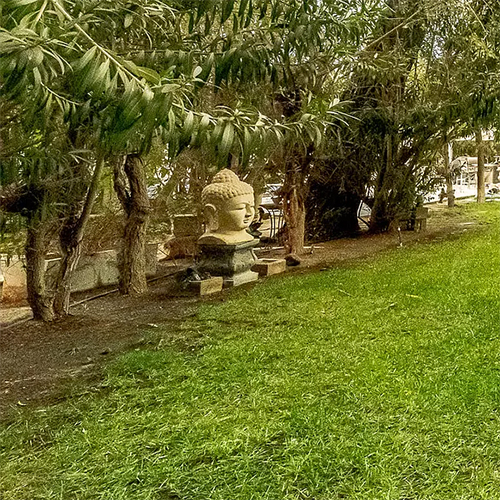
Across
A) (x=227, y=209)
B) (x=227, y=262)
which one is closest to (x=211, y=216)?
(x=227, y=209)

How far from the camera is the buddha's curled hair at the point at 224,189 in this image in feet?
14.4

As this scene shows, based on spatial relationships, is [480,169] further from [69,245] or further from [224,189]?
[69,245]

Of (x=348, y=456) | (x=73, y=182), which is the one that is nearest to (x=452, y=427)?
(x=348, y=456)

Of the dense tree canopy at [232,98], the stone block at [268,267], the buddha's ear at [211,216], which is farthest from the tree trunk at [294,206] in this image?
the buddha's ear at [211,216]

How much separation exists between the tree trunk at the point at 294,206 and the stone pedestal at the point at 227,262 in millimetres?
1359

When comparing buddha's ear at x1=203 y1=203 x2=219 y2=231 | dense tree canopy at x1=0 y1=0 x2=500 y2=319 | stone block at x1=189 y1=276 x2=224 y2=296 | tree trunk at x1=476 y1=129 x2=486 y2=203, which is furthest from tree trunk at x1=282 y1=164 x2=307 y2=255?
tree trunk at x1=476 y1=129 x2=486 y2=203

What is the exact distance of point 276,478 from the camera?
1.49 meters

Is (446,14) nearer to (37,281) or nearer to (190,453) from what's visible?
(37,281)

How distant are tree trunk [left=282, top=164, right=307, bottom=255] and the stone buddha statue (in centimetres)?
132

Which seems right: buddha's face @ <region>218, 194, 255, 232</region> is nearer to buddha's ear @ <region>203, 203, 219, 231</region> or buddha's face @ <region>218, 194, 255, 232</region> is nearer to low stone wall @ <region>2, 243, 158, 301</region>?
buddha's ear @ <region>203, 203, 219, 231</region>

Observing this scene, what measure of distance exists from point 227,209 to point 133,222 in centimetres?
78

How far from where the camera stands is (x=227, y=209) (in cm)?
440

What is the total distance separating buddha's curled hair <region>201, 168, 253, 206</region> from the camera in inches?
173

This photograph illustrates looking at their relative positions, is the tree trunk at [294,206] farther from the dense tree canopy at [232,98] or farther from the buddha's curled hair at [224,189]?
the buddha's curled hair at [224,189]
